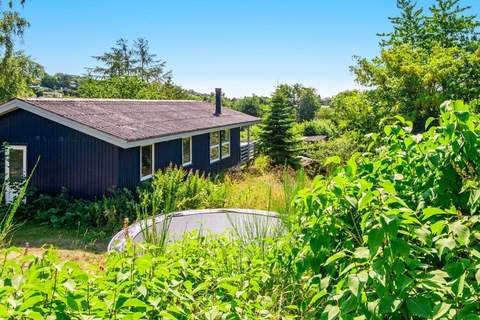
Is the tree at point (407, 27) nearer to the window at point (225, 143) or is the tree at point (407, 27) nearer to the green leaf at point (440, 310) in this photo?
the window at point (225, 143)

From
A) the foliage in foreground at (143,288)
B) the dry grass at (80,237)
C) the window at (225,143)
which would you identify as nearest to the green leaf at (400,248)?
the foliage in foreground at (143,288)

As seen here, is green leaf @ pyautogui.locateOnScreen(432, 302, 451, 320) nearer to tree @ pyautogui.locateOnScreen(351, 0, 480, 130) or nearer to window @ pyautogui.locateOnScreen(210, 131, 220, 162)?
tree @ pyautogui.locateOnScreen(351, 0, 480, 130)

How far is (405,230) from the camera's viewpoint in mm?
1779

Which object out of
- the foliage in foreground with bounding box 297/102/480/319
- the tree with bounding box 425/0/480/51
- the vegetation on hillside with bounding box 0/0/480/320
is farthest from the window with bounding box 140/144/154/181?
the tree with bounding box 425/0/480/51

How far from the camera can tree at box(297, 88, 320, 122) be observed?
176 feet

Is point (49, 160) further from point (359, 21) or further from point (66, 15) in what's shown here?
point (66, 15)

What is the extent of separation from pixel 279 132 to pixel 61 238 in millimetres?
13779

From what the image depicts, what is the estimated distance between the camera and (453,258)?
176 cm

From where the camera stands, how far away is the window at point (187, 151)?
1536 cm

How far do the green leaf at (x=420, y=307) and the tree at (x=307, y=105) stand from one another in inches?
2073

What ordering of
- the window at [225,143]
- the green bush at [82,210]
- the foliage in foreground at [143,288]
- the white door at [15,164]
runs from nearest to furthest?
the foliage in foreground at [143,288], the green bush at [82,210], the white door at [15,164], the window at [225,143]

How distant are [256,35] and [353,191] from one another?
2389cm

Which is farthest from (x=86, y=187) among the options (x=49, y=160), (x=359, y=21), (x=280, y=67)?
(x=280, y=67)

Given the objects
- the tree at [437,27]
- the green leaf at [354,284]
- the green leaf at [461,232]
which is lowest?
the green leaf at [354,284]
